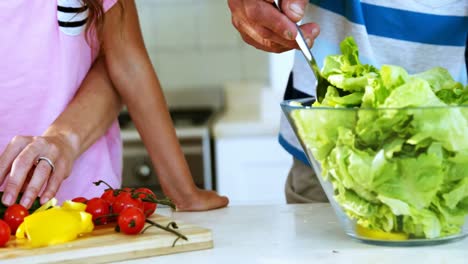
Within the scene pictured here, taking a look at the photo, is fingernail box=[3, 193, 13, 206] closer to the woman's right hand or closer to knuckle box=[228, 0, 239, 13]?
the woman's right hand

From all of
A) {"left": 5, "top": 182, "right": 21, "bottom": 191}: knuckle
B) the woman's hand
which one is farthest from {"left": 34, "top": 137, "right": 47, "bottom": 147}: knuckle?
{"left": 5, "top": 182, "right": 21, "bottom": 191}: knuckle

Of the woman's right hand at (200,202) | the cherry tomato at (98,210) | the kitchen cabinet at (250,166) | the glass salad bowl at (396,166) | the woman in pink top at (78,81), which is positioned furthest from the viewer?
the kitchen cabinet at (250,166)

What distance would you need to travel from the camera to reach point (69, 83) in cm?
180

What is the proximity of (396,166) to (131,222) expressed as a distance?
1.24 feet

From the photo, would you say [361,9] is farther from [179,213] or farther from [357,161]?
[357,161]

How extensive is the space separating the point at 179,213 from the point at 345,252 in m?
0.44

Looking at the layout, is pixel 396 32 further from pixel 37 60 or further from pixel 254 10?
pixel 37 60

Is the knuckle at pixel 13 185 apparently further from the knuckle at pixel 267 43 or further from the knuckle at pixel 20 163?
the knuckle at pixel 267 43

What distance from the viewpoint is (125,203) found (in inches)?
55.6

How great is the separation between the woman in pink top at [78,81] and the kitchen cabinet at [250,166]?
5.09ft

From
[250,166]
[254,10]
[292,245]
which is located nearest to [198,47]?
[250,166]

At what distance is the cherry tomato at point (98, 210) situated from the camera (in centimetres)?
141

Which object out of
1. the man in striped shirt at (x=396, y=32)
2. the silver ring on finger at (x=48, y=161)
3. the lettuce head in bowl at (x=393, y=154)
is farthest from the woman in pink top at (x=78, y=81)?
the lettuce head in bowl at (x=393, y=154)

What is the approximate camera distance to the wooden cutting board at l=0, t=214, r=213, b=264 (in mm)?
1239
